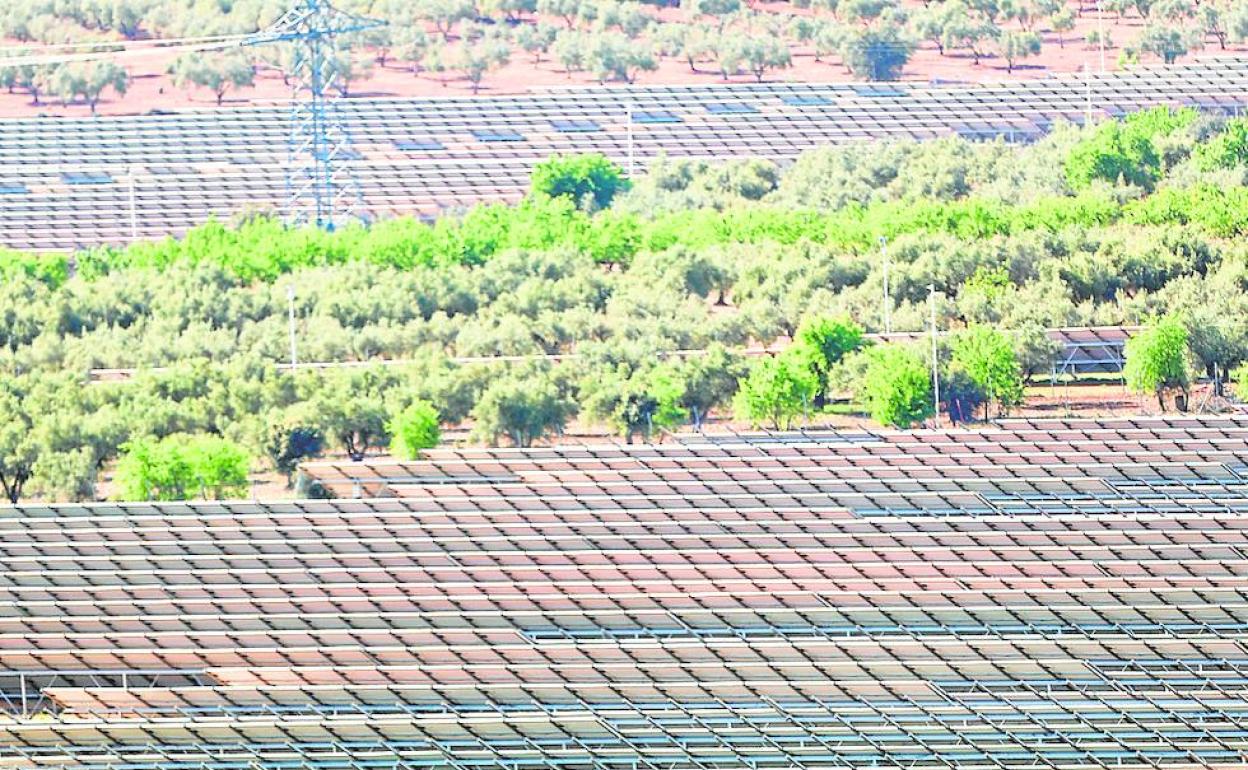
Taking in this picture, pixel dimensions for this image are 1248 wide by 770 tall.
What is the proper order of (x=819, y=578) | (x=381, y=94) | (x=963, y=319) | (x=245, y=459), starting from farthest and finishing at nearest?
(x=381, y=94), (x=963, y=319), (x=245, y=459), (x=819, y=578)

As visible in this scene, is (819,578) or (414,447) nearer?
(819,578)

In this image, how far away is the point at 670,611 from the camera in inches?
2137

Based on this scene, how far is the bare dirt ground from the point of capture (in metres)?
134

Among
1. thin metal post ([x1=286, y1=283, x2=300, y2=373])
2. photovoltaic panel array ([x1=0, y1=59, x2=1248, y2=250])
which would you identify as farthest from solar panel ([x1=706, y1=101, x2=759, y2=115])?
thin metal post ([x1=286, y1=283, x2=300, y2=373])

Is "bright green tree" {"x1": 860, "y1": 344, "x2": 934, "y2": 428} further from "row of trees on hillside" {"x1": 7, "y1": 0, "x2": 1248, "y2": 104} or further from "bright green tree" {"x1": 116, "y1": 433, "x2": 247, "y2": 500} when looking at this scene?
"row of trees on hillside" {"x1": 7, "y1": 0, "x2": 1248, "y2": 104}

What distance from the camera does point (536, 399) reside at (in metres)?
73.4

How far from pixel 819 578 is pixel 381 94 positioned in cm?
8081

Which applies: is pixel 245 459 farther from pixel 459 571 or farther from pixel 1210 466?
pixel 1210 466

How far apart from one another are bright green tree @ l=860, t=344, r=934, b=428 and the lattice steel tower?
3270 centimetres

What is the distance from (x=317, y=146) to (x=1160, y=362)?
127 feet

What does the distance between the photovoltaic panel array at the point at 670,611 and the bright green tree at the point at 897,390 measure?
699cm

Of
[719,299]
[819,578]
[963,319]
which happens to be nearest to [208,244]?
[719,299]

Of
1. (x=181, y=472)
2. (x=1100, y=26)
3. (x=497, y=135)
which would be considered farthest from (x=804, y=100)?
(x=181, y=472)

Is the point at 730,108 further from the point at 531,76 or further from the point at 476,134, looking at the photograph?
the point at 531,76
